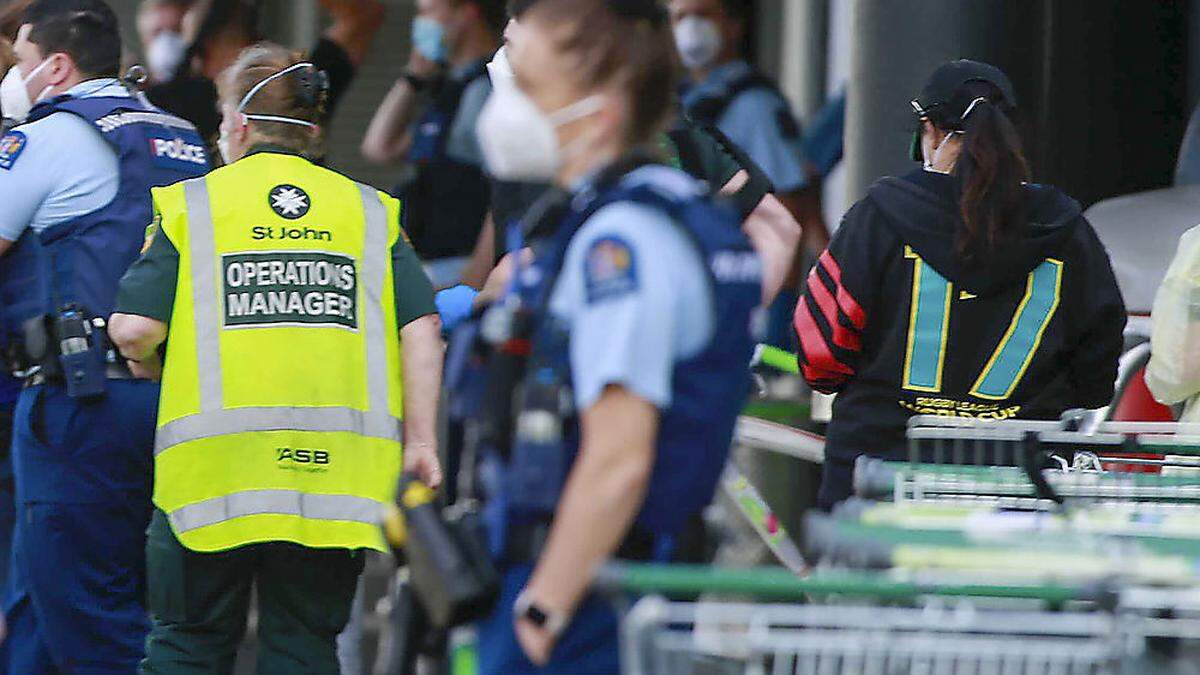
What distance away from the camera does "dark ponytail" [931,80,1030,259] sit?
207 inches

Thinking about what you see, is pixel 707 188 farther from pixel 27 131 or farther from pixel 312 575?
pixel 27 131

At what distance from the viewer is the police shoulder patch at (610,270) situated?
3.27 m

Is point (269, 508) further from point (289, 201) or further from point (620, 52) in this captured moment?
point (620, 52)

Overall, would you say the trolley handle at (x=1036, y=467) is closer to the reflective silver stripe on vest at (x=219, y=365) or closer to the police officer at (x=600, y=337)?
the police officer at (x=600, y=337)

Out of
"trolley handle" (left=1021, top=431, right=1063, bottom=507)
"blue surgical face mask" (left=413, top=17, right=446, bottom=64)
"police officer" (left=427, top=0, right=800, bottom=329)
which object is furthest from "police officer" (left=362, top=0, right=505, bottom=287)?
"trolley handle" (left=1021, top=431, right=1063, bottom=507)

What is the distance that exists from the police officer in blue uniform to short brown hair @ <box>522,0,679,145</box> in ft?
8.80

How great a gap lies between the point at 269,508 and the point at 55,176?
1237 mm

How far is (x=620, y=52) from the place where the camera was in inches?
136

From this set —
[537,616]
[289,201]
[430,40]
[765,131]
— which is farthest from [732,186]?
[430,40]

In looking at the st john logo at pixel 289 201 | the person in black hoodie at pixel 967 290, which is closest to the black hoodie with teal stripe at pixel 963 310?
the person in black hoodie at pixel 967 290

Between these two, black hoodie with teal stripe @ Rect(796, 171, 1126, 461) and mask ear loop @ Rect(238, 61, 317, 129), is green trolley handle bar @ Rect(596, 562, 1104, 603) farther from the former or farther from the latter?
mask ear loop @ Rect(238, 61, 317, 129)

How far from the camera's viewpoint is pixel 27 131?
5.93m

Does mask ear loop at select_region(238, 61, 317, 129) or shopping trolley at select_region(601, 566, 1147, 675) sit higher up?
mask ear loop at select_region(238, 61, 317, 129)

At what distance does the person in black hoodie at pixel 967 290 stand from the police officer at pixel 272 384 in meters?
1.01
